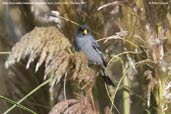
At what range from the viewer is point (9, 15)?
3.31 metres

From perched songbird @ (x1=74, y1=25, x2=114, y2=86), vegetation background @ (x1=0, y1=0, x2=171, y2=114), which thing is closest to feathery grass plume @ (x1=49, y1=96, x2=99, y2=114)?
vegetation background @ (x1=0, y1=0, x2=171, y2=114)

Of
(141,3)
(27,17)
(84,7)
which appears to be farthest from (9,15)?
(141,3)

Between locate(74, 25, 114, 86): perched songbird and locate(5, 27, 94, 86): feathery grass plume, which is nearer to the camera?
locate(5, 27, 94, 86): feathery grass plume

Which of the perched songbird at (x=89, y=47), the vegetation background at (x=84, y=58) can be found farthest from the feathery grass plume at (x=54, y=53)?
the perched songbird at (x=89, y=47)

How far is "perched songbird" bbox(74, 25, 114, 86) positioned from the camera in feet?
7.07

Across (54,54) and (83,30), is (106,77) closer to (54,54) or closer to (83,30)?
(83,30)

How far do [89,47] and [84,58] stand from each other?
3.16 feet

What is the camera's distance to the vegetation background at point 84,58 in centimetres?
134

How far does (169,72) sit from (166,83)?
41 mm

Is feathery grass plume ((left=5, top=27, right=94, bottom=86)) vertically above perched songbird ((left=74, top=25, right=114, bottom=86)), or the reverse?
feathery grass plume ((left=5, top=27, right=94, bottom=86))

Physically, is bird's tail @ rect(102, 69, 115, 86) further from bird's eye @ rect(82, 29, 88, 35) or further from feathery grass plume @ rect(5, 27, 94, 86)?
feathery grass plume @ rect(5, 27, 94, 86)

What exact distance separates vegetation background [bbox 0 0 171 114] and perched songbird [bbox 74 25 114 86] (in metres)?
0.04

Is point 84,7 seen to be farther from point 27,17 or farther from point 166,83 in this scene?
point 166,83

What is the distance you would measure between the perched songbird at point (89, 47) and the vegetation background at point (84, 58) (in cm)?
4
